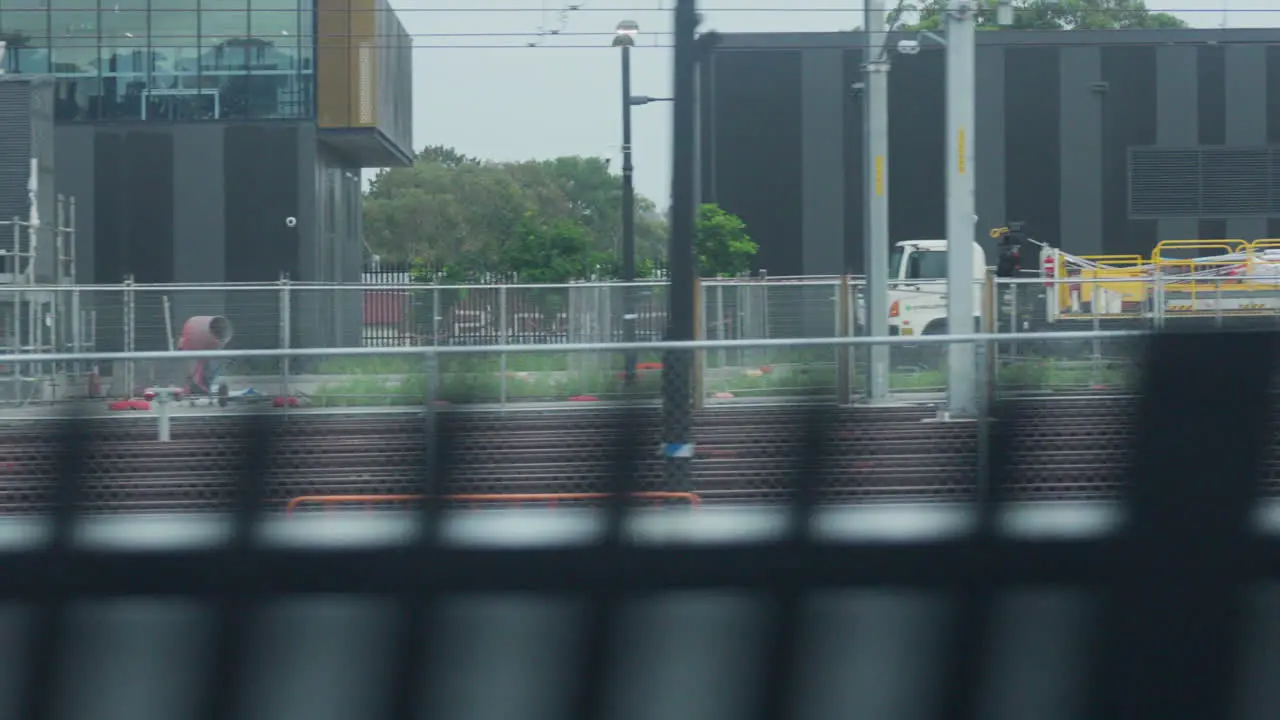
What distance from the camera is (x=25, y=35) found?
105ft

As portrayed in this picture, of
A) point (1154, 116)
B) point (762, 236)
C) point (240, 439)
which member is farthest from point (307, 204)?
point (240, 439)

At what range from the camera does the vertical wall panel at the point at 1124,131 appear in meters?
35.8

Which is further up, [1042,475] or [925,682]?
[1042,475]

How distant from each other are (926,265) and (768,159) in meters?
8.60

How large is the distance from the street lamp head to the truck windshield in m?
9.41

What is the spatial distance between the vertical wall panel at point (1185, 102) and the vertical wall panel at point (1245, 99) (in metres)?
0.23

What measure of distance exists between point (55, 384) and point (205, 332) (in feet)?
31.1

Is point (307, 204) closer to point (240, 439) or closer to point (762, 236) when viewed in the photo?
point (762, 236)

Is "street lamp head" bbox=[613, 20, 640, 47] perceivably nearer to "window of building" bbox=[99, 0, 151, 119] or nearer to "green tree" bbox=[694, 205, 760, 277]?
"green tree" bbox=[694, 205, 760, 277]

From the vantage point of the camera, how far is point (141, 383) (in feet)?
33.8

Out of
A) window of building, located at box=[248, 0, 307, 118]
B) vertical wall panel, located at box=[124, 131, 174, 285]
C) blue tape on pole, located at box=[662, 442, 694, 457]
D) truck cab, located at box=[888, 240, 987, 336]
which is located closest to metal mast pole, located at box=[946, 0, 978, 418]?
truck cab, located at box=[888, 240, 987, 336]

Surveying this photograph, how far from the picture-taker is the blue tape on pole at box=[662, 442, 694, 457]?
460 cm

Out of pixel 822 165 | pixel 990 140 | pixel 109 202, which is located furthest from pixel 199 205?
pixel 990 140

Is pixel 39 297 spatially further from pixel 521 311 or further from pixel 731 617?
pixel 731 617
